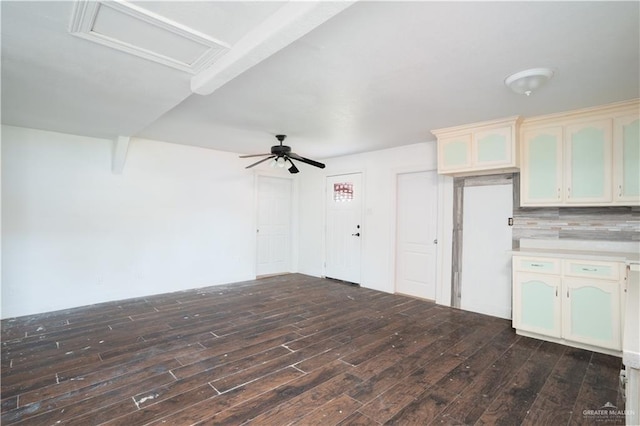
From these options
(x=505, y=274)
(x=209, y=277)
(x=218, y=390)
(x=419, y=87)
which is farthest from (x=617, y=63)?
(x=209, y=277)

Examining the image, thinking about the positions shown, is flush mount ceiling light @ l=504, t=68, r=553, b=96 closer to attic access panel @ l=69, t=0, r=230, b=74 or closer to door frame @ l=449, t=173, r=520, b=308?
door frame @ l=449, t=173, r=520, b=308

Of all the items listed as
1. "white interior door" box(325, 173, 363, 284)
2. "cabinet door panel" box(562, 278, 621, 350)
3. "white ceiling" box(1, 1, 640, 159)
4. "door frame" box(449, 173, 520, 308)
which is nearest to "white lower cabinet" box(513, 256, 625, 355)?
"cabinet door panel" box(562, 278, 621, 350)

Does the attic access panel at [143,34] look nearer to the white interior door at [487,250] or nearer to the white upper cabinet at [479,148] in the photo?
the white upper cabinet at [479,148]

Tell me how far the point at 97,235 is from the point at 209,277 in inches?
71.4

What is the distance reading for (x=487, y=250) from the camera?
4191mm

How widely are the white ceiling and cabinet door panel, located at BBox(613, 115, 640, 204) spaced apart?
1.18ft

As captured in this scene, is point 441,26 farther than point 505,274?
No

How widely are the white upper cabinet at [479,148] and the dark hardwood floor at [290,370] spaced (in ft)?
6.21

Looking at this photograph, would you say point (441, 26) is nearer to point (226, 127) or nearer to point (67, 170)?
point (226, 127)

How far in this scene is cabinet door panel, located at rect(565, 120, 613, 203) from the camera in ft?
10.4

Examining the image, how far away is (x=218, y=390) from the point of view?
2270 millimetres

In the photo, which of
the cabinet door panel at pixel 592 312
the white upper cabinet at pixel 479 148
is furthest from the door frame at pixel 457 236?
the cabinet door panel at pixel 592 312

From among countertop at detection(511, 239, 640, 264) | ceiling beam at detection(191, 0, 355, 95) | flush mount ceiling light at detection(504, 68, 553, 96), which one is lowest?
countertop at detection(511, 239, 640, 264)

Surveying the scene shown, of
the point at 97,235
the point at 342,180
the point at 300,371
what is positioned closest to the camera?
the point at 300,371
